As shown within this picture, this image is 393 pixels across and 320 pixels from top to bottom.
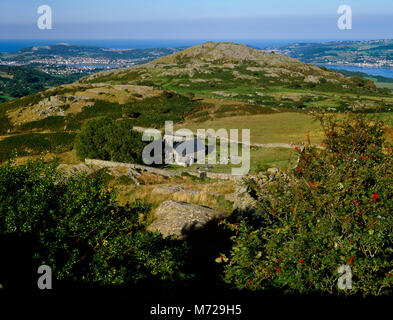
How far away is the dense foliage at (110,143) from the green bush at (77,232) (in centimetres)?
3079

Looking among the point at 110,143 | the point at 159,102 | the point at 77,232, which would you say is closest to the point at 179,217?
the point at 77,232

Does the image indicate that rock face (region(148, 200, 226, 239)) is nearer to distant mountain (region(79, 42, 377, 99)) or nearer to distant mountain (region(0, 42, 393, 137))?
distant mountain (region(0, 42, 393, 137))

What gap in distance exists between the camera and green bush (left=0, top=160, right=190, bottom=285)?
7172 mm

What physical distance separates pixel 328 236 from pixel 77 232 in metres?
6.40

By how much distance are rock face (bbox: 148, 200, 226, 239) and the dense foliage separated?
24.2 meters

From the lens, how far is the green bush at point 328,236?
5980 millimetres

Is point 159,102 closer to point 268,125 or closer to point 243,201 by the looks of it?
point 268,125

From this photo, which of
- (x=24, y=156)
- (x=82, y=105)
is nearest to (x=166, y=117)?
(x=82, y=105)

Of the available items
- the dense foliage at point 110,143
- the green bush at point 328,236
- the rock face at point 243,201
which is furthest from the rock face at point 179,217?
the dense foliage at point 110,143

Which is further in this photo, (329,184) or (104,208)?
(104,208)

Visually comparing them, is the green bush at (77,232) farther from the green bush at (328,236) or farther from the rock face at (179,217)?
the rock face at (179,217)

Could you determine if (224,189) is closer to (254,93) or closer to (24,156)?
(24,156)
